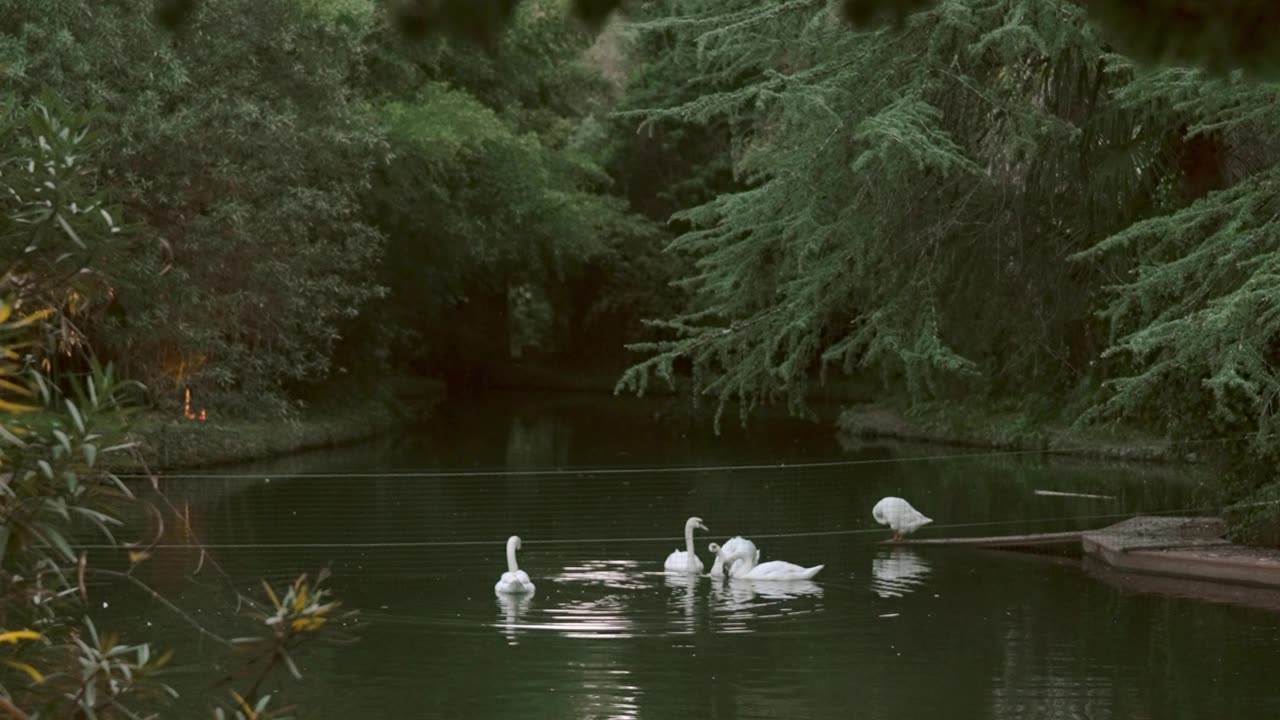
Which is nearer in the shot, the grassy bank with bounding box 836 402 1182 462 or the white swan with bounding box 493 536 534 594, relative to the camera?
the white swan with bounding box 493 536 534 594

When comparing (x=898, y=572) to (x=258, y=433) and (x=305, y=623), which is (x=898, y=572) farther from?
(x=258, y=433)

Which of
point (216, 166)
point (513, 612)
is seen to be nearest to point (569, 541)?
point (513, 612)

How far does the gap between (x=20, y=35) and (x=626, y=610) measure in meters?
12.4

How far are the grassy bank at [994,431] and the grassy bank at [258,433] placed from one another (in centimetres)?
859

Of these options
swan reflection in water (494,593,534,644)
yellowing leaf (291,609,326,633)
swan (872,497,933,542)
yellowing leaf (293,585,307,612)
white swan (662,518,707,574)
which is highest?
yellowing leaf (293,585,307,612)

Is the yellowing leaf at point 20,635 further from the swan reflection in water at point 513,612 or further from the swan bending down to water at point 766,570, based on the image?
the swan bending down to water at point 766,570

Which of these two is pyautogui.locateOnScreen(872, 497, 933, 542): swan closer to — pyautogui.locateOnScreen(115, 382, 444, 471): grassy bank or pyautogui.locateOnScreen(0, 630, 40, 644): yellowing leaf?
pyautogui.locateOnScreen(115, 382, 444, 471): grassy bank

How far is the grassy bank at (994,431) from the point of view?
2925 cm

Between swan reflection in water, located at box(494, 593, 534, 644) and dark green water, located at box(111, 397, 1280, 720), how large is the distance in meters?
0.04

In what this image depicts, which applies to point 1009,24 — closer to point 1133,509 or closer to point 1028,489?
point 1133,509

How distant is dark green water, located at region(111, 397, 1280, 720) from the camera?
12.3 meters

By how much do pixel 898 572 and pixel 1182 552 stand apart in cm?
241

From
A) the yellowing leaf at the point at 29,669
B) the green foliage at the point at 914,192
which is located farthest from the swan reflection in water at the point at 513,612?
the yellowing leaf at the point at 29,669

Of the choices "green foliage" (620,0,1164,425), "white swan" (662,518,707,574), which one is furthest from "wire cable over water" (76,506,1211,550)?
"green foliage" (620,0,1164,425)
